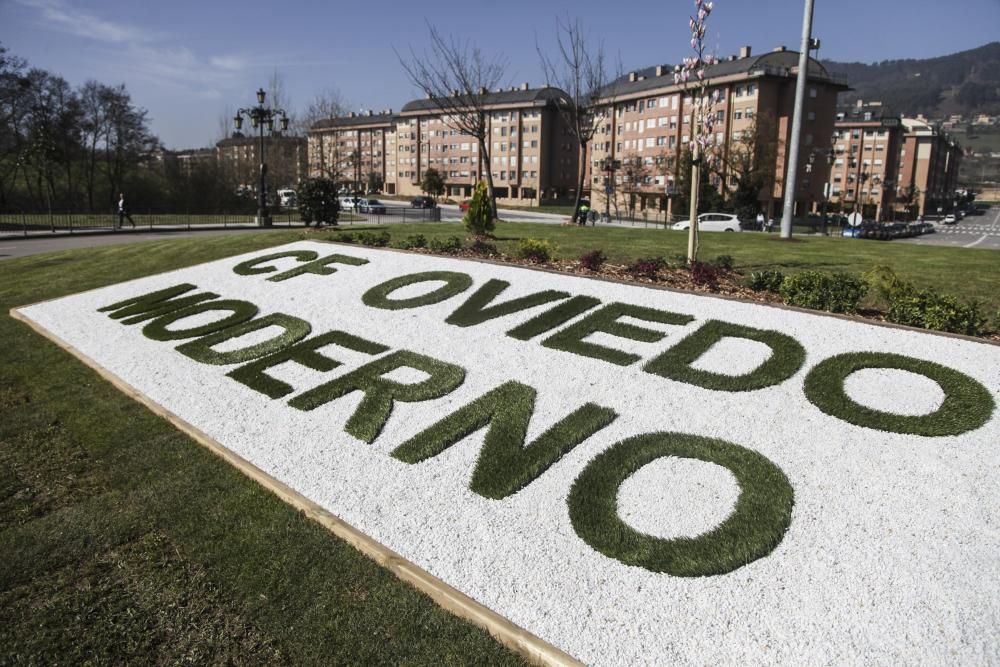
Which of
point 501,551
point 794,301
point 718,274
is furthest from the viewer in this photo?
point 718,274

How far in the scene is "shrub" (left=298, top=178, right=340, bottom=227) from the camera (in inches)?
951

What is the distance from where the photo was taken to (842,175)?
9888 centimetres

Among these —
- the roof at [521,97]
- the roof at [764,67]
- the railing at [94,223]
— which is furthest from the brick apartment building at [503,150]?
the railing at [94,223]

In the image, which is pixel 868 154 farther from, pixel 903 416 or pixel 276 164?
pixel 903 416

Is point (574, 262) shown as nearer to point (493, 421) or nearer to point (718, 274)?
point (718, 274)

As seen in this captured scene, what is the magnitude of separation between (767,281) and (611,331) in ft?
9.45

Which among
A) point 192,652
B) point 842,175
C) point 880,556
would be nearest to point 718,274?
point 880,556

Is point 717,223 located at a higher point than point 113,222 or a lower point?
higher

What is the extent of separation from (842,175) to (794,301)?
104 metres

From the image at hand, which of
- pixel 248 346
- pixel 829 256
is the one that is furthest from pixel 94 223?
pixel 829 256

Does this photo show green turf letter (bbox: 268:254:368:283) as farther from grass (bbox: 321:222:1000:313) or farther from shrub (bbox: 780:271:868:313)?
shrub (bbox: 780:271:868:313)

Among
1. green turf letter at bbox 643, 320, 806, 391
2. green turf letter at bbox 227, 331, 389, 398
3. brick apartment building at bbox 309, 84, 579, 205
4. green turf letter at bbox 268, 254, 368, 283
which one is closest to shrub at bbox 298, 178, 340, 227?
green turf letter at bbox 268, 254, 368, 283

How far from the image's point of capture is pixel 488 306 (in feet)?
33.7

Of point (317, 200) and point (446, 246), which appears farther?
point (317, 200)
